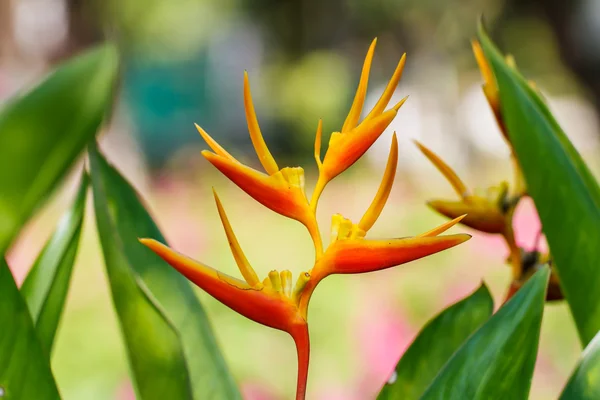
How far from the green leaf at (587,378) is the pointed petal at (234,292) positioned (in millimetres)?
121

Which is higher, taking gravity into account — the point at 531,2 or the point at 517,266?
the point at 531,2

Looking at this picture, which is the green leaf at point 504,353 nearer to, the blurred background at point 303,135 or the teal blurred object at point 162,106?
the blurred background at point 303,135

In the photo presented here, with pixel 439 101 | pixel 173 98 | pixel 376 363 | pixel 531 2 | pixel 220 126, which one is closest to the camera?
pixel 376 363

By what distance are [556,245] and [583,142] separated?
563 centimetres

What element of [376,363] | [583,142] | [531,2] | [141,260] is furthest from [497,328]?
[531,2]

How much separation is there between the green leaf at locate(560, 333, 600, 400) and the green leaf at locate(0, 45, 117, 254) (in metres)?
0.23

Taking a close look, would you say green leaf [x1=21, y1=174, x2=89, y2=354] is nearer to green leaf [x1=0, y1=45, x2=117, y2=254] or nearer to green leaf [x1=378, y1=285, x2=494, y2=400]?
green leaf [x1=0, y1=45, x2=117, y2=254]

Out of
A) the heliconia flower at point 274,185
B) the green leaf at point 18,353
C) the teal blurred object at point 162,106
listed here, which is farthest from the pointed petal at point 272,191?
the teal blurred object at point 162,106

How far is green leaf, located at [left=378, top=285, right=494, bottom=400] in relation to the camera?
37cm

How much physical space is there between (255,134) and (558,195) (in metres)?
0.16

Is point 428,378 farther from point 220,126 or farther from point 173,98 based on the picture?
point 220,126

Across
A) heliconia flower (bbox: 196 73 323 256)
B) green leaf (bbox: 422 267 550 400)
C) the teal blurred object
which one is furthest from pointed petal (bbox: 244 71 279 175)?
the teal blurred object

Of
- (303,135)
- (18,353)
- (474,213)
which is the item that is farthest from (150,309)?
(303,135)

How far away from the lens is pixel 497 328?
0.28 metres
